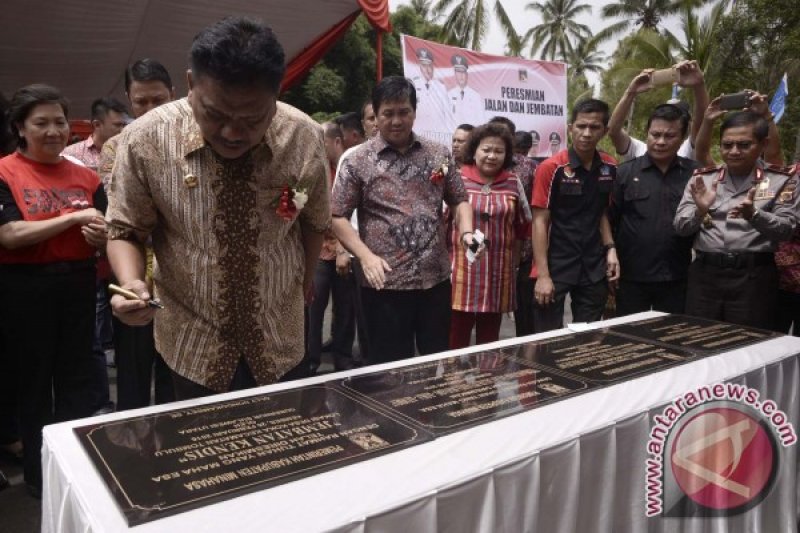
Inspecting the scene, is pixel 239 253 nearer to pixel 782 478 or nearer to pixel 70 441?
pixel 70 441

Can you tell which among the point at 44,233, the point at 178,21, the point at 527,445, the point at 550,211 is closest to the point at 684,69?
the point at 550,211

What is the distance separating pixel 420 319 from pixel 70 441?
1.55m

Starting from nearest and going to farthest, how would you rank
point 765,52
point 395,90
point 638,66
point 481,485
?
point 481,485
point 395,90
point 765,52
point 638,66

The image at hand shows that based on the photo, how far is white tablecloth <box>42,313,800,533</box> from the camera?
98cm

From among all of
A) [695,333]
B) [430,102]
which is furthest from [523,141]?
[695,333]

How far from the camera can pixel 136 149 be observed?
4.48 ft

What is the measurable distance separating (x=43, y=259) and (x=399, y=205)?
1386mm

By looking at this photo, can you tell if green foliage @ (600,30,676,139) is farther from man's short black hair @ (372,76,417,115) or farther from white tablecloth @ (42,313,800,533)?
white tablecloth @ (42,313,800,533)

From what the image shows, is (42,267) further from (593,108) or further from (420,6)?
(420,6)

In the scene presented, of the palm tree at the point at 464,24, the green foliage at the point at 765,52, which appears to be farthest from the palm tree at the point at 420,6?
the green foliage at the point at 765,52

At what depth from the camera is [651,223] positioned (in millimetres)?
3004

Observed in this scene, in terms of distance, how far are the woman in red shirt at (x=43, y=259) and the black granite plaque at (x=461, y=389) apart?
133cm

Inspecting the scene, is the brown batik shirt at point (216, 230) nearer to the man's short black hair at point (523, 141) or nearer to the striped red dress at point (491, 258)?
the striped red dress at point (491, 258)

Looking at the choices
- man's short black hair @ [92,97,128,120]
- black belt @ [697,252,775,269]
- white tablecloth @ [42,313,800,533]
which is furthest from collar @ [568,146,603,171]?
man's short black hair @ [92,97,128,120]
